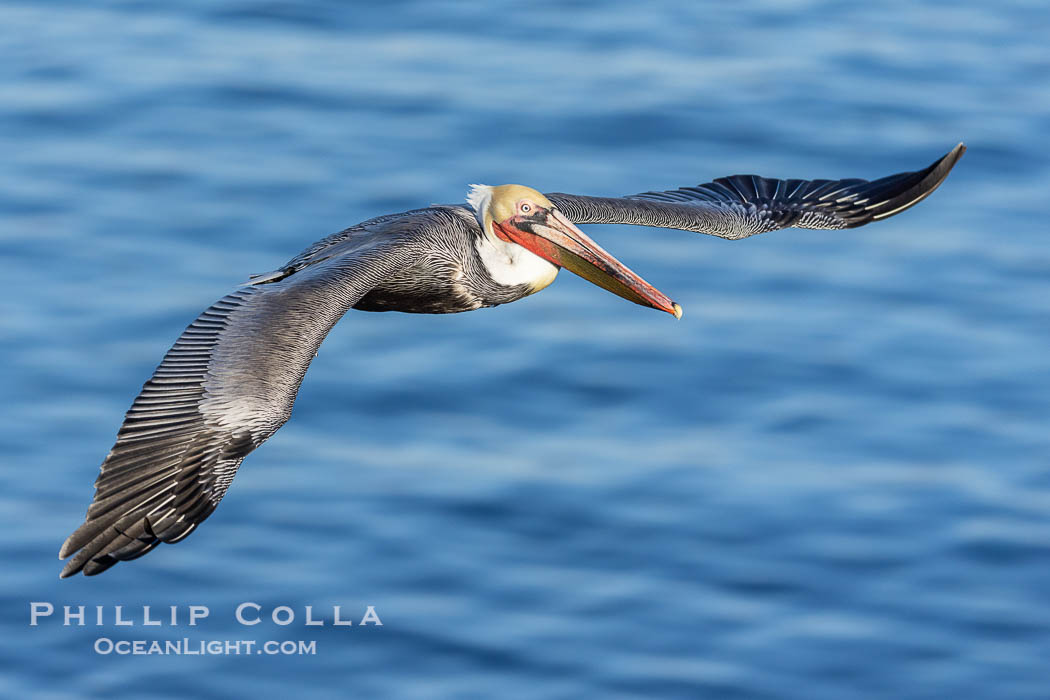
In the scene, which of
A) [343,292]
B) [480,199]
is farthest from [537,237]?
[343,292]

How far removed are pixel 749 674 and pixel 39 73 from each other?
12357mm

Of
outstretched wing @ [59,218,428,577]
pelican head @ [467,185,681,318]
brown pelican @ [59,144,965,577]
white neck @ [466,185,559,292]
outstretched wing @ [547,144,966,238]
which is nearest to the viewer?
outstretched wing @ [59,218,428,577]

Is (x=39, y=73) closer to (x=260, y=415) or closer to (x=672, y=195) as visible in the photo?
(x=672, y=195)

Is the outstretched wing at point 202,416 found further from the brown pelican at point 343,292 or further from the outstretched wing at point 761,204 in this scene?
the outstretched wing at point 761,204

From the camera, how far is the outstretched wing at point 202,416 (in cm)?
1161

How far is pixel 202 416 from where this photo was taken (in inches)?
469

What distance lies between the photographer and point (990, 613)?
54.4 ft

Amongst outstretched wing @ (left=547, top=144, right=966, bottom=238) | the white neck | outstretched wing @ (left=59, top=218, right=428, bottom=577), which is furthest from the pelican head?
outstretched wing @ (left=59, top=218, right=428, bottom=577)

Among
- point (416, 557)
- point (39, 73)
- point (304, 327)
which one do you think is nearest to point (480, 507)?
point (416, 557)

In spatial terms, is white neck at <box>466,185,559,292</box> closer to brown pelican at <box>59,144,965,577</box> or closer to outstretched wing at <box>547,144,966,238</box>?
brown pelican at <box>59,144,965,577</box>

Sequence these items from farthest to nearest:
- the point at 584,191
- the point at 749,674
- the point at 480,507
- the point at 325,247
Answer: the point at 584,191 → the point at 480,507 → the point at 749,674 → the point at 325,247

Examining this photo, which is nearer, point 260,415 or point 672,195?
point 260,415

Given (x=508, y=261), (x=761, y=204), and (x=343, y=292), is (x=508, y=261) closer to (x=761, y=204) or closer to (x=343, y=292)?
(x=343, y=292)

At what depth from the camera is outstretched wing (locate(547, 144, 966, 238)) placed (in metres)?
15.3
